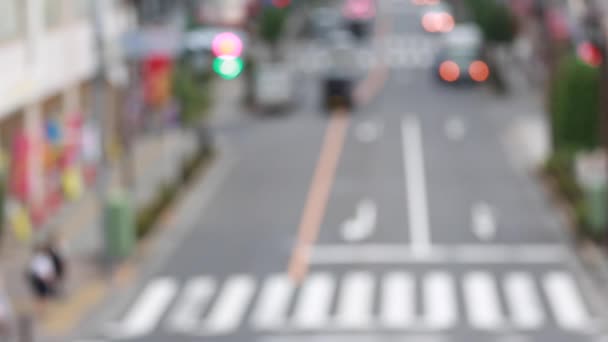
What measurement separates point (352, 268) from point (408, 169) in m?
12.9

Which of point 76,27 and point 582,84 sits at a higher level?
point 76,27

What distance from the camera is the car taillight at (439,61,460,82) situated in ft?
213

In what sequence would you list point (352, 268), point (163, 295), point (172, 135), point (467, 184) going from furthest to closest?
1. point (172, 135)
2. point (467, 184)
3. point (352, 268)
4. point (163, 295)

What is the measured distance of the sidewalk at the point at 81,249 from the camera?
97.9 ft

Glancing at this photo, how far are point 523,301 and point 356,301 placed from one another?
3385 mm

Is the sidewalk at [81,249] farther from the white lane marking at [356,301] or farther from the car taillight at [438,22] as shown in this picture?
the car taillight at [438,22]

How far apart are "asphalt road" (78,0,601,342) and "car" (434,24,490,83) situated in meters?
9.26

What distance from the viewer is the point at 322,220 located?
130ft

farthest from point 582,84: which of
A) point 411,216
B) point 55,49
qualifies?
point 55,49

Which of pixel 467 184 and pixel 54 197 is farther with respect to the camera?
pixel 467 184

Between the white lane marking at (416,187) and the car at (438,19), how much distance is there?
2759cm

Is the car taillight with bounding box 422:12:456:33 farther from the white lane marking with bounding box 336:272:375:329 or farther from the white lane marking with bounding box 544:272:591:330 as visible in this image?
the white lane marking with bounding box 336:272:375:329

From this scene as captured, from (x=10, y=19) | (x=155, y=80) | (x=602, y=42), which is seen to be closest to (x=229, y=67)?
(x=10, y=19)

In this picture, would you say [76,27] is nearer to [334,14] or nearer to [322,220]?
[322,220]
